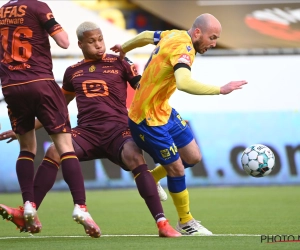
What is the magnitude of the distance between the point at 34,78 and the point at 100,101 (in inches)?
46.1

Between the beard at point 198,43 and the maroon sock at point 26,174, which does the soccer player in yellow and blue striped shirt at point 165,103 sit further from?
the maroon sock at point 26,174

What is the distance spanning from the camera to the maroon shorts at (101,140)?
A: 802 centimetres

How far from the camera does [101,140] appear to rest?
26.6ft

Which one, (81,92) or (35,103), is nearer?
(35,103)

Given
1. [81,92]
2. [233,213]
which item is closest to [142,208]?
[233,213]

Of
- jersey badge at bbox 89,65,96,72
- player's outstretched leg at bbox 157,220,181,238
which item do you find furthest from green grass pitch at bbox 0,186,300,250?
jersey badge at bbox 89,65,96,72

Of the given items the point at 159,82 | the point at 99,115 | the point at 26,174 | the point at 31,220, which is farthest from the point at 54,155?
the point at 159,82

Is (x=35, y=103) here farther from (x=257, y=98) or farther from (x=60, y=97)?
(x=257, y=98)

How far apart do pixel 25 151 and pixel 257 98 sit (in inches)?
328

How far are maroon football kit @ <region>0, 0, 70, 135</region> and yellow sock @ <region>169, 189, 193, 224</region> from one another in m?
1.21

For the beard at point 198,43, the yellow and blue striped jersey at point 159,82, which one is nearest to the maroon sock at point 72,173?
the yellow and blue striped jersey at point 159,82

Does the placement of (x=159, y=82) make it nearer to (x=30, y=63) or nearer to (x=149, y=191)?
Result: (x=149, y=191)

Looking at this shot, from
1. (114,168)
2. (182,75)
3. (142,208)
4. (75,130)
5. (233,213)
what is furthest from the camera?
(114,168)

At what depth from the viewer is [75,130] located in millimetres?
8273
